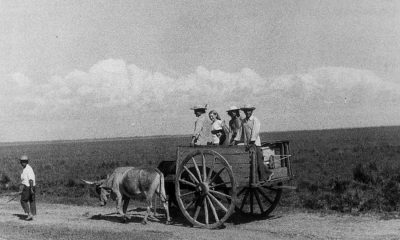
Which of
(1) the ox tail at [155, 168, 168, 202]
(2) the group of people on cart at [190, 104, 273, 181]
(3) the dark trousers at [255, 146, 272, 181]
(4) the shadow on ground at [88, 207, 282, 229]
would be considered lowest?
(4) the shadow on ground at [88, 207, 282, 229]

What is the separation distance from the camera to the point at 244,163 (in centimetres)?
982

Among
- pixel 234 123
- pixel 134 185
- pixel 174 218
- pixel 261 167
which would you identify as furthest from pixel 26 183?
pixel 261 167

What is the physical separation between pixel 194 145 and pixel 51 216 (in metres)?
4.93

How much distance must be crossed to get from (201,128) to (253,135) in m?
1.29

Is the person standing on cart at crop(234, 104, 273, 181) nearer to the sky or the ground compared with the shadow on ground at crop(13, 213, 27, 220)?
A: nearer to the sky

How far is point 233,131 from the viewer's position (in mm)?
11250

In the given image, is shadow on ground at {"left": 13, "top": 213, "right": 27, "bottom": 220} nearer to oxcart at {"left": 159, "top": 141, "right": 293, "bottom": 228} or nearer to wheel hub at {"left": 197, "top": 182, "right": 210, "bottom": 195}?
oxcart at {"left": 159, "top": 141, "right": 293, "bottom": 228}

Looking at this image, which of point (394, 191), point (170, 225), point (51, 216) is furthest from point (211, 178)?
point (394, 191)

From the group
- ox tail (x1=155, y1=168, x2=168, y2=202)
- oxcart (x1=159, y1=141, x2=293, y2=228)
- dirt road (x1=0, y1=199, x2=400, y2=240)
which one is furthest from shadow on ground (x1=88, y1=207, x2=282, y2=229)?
ox tail (x1=155, y1=168, x2=168, y2=202)

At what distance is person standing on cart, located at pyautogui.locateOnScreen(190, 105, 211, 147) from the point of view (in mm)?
10797

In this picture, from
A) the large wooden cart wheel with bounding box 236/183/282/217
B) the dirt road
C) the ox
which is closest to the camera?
the dirt road

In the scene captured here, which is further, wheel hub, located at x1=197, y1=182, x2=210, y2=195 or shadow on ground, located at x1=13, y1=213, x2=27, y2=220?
shadow on ground, located at x1=13, y1=213, x2=27, y2=220

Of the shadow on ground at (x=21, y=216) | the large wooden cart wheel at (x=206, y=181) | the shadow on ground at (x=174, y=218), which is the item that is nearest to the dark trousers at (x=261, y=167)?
the large wooden cart wheel at (x=206, y=181)

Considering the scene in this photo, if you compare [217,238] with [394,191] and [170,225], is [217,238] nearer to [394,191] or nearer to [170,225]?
[170,225]
